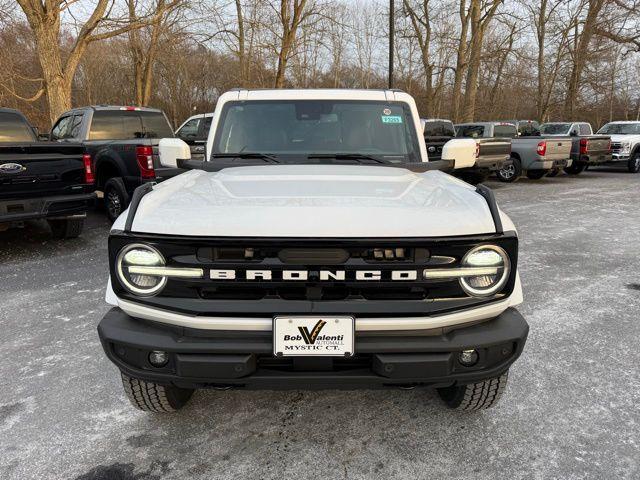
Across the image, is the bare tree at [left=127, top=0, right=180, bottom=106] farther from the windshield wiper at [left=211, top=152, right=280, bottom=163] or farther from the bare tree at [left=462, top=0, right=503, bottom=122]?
the windshield wiper at [left=211, top=152, right=280, bottom=163]

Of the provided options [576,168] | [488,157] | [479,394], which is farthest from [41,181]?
[576,168]

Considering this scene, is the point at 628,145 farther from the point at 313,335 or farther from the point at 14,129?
the point at 313,335

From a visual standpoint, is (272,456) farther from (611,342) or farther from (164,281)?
(611,342)

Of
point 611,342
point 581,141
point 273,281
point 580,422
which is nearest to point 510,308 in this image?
point 580,422

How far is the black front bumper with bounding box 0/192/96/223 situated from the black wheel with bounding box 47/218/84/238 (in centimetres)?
47

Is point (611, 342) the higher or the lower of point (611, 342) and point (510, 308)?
the lower

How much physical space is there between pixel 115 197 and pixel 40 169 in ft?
6.03

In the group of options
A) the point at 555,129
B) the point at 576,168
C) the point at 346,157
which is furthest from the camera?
the point at 555,129

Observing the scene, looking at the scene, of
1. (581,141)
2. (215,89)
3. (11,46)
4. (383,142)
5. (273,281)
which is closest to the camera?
(273,281)

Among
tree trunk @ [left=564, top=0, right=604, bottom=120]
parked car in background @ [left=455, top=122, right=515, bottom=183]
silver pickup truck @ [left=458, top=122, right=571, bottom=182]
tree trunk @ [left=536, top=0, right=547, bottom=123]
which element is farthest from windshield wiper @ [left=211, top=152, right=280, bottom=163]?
tree trunk @ [left=536, top=0, right=547, bottom=123]

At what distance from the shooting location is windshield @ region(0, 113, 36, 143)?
7094mm

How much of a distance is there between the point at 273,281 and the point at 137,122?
7.73m

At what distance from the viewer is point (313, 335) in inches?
77.2

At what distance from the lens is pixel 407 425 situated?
2.60 metres
